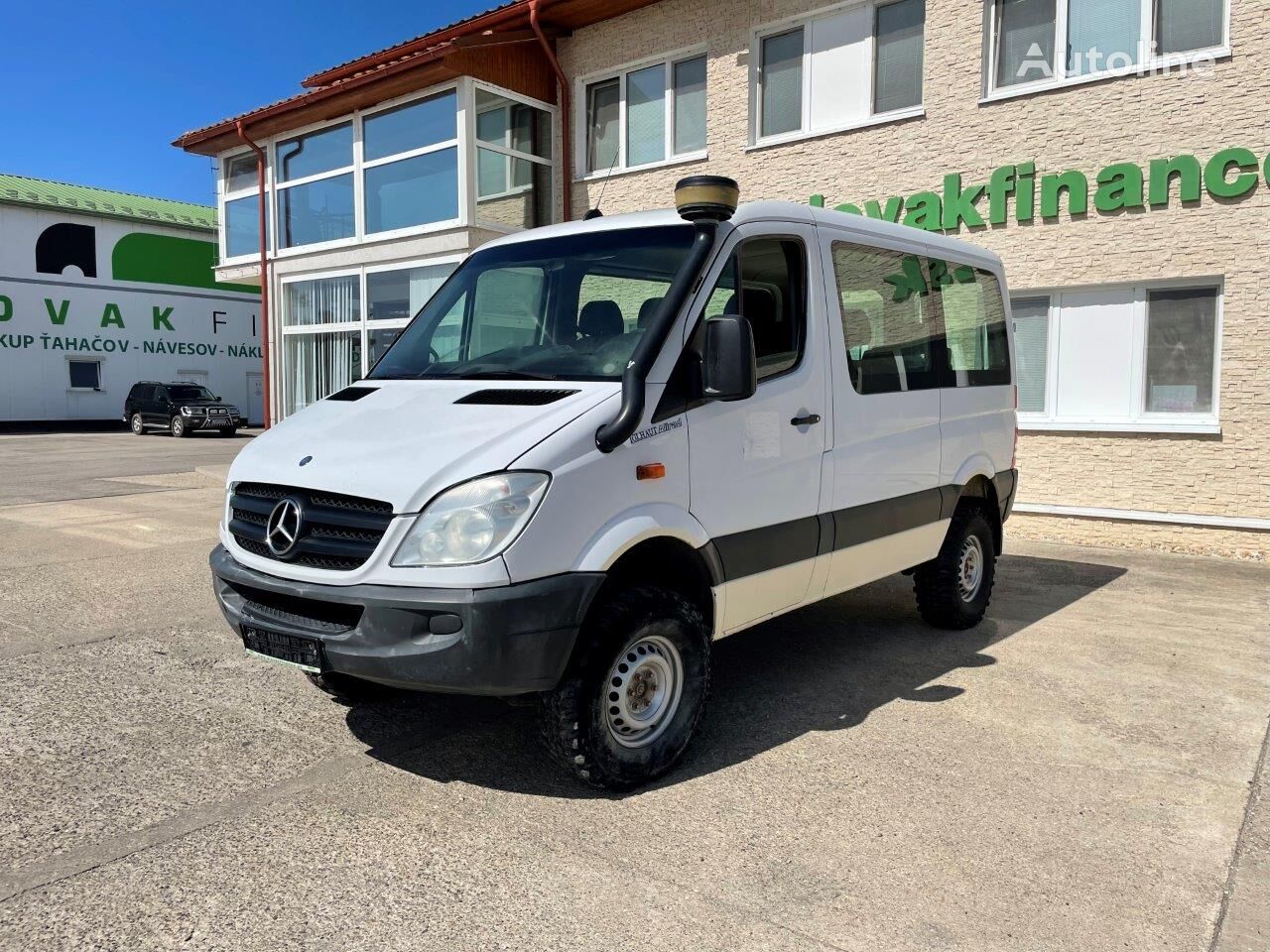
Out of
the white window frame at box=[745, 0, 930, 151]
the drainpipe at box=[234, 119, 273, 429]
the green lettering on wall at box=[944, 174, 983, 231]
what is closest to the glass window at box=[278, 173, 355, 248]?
the drainpipe at box=[234, 119, 273, 429]

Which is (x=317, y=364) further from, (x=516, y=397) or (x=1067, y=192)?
(x=516, y=397)

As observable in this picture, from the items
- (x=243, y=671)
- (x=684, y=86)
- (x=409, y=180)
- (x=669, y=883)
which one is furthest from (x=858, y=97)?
(x=669, y=883)

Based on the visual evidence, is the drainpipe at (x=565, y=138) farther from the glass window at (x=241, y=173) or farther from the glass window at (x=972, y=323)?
the glass window at (x=972, y=323)

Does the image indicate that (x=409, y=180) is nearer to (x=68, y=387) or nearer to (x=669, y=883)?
(x=669, y=883)

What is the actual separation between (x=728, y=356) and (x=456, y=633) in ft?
4.76

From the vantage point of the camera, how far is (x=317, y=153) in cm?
1656

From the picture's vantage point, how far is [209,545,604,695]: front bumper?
3.39 meters

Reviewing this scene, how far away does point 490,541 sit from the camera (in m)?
3.42

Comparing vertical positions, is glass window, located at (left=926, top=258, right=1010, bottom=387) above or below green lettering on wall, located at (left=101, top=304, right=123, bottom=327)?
below

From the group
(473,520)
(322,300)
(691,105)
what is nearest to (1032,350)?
(691,105)

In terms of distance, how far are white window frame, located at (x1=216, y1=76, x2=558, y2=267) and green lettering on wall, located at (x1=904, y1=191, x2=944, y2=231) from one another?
5.91m

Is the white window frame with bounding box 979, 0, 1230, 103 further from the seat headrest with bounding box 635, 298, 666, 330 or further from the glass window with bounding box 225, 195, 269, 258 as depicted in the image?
the glass window with bounding box 225, 195, 269, 258

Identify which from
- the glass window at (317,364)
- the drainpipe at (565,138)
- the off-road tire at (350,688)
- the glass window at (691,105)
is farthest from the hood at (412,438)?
the glass window at (317,364)

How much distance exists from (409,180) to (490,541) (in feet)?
42.1
